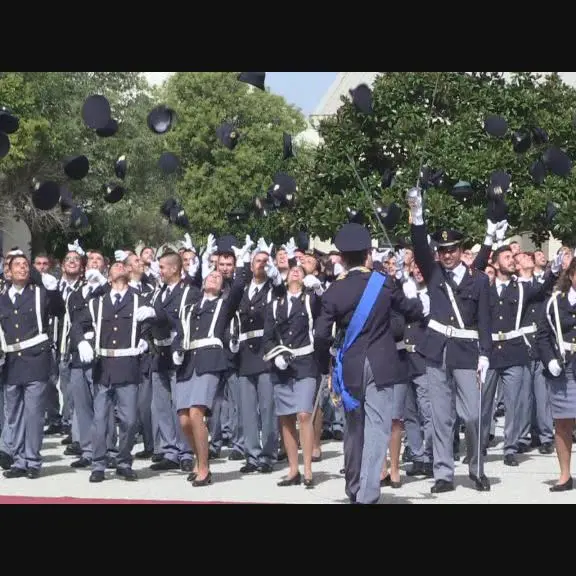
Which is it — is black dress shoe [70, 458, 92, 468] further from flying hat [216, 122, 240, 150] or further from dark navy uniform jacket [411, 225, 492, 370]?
flying hat [216, 122, 240, 150]

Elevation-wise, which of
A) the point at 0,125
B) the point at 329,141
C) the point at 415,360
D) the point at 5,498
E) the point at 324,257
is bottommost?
the point at 5,498

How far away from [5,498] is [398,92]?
65.5ft

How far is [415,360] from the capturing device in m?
12.4

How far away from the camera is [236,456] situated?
1352cm

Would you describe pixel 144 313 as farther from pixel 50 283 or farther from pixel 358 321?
pixel 358 321

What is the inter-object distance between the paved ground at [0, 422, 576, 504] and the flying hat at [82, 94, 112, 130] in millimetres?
3919

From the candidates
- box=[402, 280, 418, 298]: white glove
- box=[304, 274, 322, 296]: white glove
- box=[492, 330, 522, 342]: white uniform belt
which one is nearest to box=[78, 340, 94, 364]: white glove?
box=[304, 274, 322, 296]: white glove

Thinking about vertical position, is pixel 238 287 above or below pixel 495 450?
above

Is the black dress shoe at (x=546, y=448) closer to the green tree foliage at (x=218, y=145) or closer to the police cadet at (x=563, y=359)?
the police cadet at (x=563, y=359)

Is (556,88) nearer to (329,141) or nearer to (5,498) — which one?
(329,141)

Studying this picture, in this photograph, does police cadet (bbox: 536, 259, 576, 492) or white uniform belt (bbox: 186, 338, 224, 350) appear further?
white uniform belt (bbox: 186, 338, 224, 350)

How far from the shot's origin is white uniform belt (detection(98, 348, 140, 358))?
12.0m

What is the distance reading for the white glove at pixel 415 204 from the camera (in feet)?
32.4

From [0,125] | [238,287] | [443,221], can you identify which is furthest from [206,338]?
[443,221]
